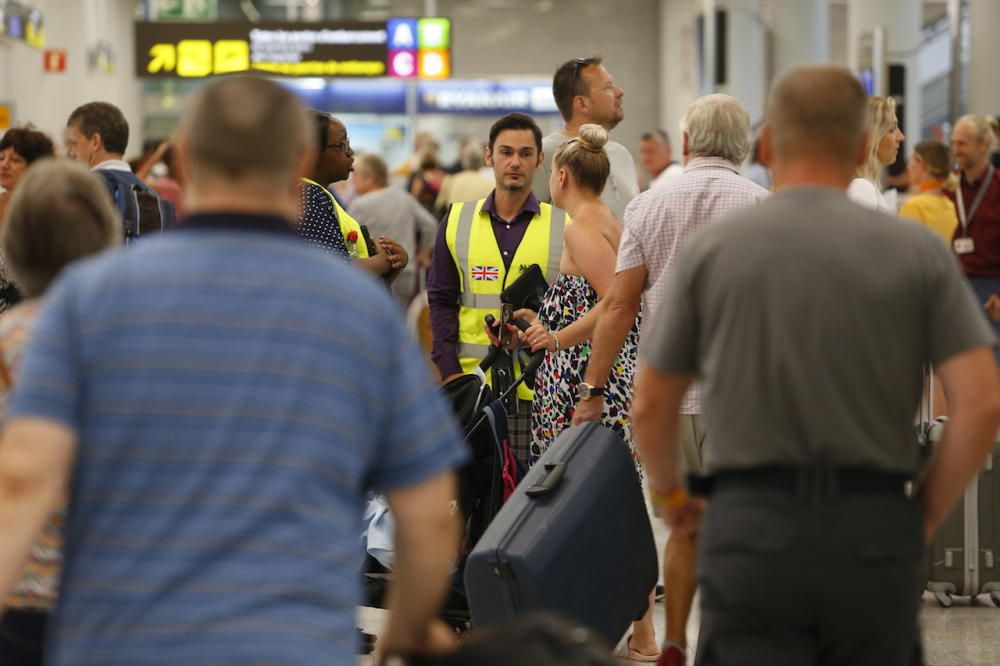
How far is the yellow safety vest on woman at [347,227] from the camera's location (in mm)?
4723

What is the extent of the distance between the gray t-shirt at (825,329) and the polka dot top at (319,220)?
87.7 inches

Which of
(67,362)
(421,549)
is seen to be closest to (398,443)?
(421,549)

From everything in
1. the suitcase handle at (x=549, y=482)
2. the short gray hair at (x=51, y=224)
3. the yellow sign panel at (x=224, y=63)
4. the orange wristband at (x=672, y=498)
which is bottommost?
the suitcase handle at (x=549, y=482)

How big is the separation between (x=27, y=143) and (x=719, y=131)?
9.78 ft

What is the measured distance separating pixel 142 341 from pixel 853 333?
1.18 m

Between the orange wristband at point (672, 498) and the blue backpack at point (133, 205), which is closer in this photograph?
the orange wristband at point (672, 498)

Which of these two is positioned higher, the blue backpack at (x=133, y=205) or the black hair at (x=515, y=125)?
the black hair at (x=515, y=125)

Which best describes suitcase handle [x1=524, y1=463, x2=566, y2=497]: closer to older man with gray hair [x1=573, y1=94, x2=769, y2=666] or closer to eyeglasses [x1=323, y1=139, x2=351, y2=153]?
older man with gray hair [x1=573, y1=94, x2=769, y2=666]

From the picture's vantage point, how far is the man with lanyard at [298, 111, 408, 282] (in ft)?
15.2

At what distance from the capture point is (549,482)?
3881 millimetres

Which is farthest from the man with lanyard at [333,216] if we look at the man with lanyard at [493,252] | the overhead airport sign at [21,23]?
the overhead airport sign at [21,23]

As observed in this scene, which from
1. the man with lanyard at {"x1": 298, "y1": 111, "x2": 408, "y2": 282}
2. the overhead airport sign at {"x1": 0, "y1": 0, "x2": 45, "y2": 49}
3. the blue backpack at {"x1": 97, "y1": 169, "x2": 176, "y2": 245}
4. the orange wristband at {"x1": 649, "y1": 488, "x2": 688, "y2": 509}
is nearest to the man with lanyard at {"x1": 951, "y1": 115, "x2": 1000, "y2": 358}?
the man with lanyard at {"x1": 298, "y1": 111, "x2": 408, "y2": 282}

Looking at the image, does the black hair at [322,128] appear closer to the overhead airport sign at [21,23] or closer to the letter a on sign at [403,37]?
the letter a on sign at [403,37]

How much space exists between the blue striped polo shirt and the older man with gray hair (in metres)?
2.34
